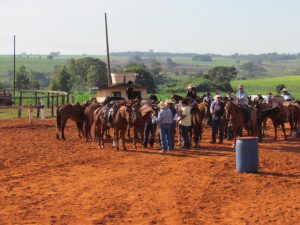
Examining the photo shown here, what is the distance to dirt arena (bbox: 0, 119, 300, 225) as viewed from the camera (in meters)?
10.4

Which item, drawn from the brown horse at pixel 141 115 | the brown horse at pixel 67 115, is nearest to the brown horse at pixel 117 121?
the brown horse at pixel 141 115

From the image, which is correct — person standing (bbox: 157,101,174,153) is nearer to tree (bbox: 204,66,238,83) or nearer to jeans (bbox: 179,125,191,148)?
jeans (bbox: 179,125,191,148)

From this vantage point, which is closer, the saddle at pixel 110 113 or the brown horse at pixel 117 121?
the brown horse at pixel 117 121

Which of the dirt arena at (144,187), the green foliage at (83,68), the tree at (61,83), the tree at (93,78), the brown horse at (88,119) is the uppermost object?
the green foliage at (83,68)

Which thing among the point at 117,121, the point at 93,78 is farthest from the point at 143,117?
the point at 93,78

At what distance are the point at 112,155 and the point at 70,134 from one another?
7.43m

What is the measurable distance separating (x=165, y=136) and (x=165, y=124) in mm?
570

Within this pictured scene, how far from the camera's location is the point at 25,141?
73.0 feet

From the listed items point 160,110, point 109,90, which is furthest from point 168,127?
point 109,90

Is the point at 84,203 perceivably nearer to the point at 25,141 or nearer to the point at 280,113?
the point at 25,141

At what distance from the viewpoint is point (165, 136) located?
18.8m

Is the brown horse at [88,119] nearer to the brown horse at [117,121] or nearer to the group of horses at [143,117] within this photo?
the group of horses at [143,117]

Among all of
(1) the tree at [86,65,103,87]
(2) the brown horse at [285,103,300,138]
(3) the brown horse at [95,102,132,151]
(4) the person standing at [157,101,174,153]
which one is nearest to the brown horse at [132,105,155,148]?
(3) the brown horse at [95,102,132,151]

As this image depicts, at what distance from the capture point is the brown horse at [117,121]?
19.0m
